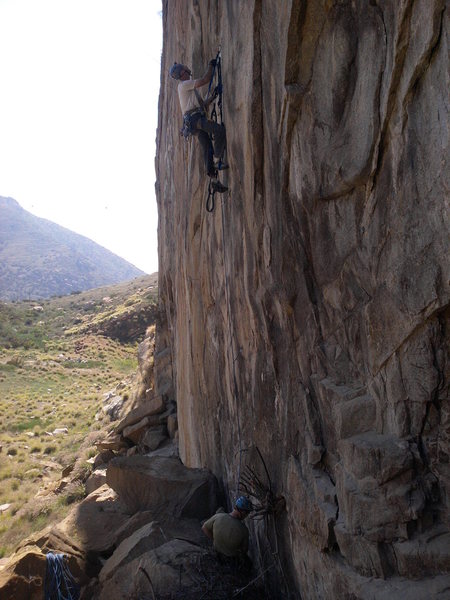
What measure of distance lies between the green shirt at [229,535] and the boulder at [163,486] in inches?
75.2

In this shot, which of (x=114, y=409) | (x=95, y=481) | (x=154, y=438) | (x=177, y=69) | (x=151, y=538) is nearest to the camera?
(x=151, y=538)

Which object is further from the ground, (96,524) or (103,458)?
(96,524)

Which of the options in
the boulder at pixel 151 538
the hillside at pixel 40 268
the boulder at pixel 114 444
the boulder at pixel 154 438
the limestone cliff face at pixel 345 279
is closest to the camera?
the limestone cliff face at pixel 345 279

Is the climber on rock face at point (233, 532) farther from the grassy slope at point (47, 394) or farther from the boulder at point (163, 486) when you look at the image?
the grassy slope at point (47, 394)

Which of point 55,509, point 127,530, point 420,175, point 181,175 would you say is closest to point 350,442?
point 420,175

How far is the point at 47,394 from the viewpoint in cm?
2934

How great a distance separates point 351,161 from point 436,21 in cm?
109

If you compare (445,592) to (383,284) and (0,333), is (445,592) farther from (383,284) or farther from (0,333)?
(0,333)

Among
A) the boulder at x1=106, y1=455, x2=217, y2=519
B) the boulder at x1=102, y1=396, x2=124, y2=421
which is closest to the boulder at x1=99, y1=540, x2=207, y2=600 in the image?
the boulder at x1=106, y1=455, x2=217, y2=519

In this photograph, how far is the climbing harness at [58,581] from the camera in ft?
23.9

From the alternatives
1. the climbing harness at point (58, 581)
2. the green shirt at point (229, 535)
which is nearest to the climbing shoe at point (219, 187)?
the green shirt at point (229, 535)

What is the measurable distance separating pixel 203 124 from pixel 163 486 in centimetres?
548

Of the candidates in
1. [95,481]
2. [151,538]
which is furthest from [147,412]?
[151,538]

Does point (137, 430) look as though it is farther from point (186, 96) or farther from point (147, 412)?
point (186, 96)
